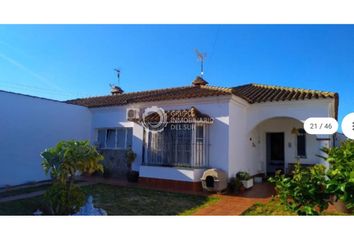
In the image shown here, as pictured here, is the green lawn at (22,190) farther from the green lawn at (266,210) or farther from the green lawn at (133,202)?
the green lawn at (266,210)

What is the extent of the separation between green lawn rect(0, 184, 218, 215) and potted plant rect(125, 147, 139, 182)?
155 cm

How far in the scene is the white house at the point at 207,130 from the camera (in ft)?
31.8

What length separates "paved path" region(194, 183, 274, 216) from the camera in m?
6.95

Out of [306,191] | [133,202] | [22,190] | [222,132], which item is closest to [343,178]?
[306,191]

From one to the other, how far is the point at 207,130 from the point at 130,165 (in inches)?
157

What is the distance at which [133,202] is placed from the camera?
7.61 meters

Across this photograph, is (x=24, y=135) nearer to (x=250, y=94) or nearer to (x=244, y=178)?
(x=244, y=178)

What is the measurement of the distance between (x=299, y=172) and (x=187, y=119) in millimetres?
6001

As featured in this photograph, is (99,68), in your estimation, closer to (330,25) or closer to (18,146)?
(18,146)

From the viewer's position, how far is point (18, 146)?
24.8ft

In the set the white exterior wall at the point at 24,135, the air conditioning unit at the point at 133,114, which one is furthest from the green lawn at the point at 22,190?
the air conditioning unit at the point at 133,114

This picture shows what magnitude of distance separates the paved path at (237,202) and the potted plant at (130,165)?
3930 mm
